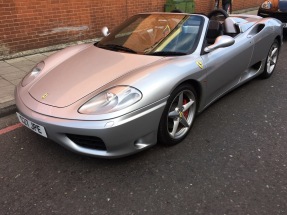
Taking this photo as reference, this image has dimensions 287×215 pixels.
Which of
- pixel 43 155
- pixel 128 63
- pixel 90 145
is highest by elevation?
pixel 128 63

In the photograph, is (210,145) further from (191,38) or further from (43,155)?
(43,155)

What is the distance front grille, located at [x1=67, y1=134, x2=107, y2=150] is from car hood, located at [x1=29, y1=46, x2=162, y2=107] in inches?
11.7

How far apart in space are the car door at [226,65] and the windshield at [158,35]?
0.29 m

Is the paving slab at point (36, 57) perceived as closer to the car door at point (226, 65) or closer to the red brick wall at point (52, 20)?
the red brick wall at point (52, 20)

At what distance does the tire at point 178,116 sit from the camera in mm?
2816

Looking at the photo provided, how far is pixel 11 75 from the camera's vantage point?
4977 mm

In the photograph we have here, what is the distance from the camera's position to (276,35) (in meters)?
4.75

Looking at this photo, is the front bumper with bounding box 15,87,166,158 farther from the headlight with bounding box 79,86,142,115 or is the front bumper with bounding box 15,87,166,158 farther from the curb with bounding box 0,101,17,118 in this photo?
the curb with bounding box 0,101,17,118

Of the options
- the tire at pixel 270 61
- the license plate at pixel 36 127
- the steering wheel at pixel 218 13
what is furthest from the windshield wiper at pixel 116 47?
the tire at pixel 270 61

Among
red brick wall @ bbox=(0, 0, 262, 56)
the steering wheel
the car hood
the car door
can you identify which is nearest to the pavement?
red brick wall @ bbox=(0, 0, 262, 56)

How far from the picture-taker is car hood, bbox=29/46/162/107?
2699 millimetres

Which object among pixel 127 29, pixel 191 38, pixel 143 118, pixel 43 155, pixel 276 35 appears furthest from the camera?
pixel 276 35

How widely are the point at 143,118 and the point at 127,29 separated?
1658 millimetres

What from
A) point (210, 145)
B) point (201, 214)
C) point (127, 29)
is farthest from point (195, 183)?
point (127, 29)
